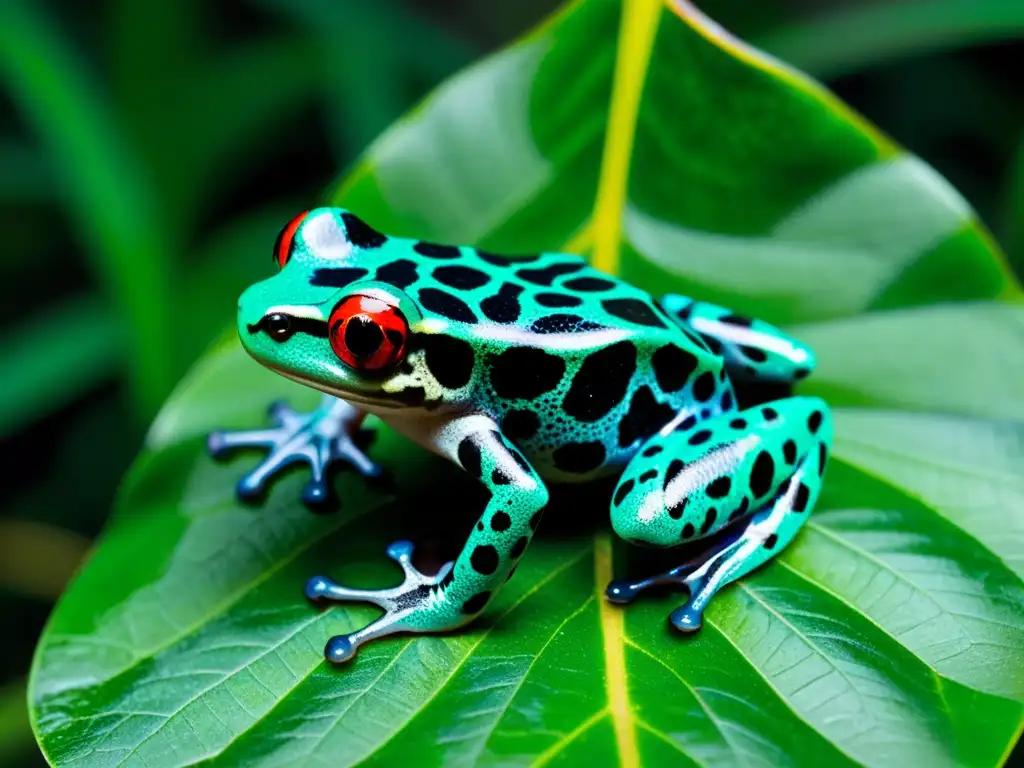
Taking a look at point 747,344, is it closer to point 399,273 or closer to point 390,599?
point 399,273

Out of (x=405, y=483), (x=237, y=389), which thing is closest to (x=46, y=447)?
(x=237, y=389)

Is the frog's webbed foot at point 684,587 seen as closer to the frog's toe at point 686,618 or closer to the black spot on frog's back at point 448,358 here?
the frog's toe at point 686,618

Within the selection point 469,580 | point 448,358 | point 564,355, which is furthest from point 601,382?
point 469,580

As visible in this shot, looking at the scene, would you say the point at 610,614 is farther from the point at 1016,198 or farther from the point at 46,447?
the point at 46,447

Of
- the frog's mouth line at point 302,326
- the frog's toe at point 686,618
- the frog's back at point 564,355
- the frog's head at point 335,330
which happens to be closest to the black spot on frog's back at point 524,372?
the frog's back at point 564,355

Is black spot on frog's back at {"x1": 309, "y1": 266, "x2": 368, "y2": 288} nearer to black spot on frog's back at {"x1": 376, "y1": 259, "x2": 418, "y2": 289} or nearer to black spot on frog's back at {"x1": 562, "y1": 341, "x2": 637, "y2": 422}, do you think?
black spot on frog's back at {"x1": 376, "y1": 259, "x2": 418, "y2": 289}
